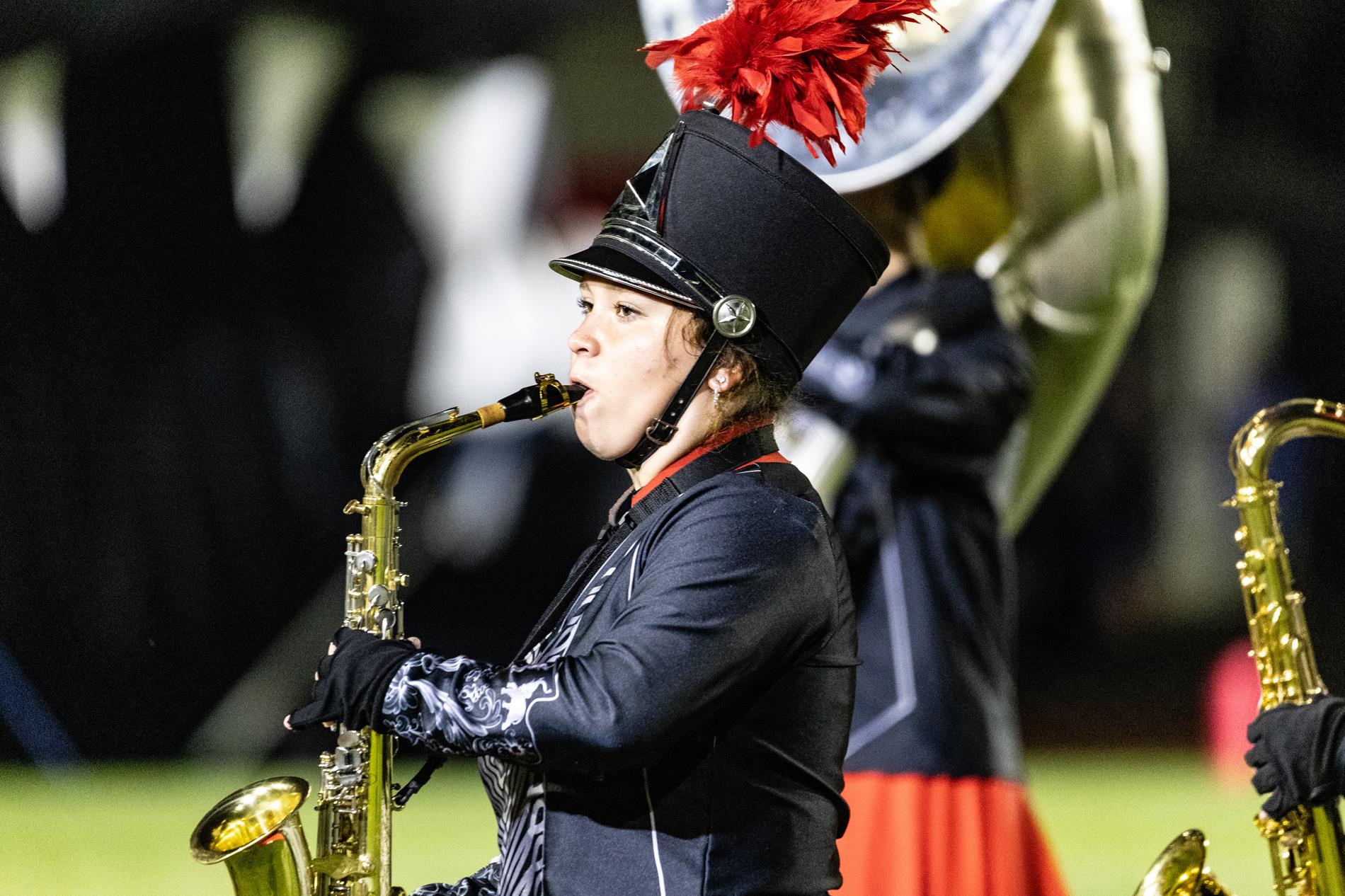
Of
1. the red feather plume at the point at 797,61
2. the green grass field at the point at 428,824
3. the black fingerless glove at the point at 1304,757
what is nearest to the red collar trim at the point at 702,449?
the red feather plume at the point at 797,61

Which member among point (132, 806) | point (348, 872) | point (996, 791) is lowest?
point (348, 872)

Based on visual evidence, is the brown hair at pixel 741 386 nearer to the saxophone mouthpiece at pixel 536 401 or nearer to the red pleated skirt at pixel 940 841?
the saxophone mouthpiece at pixel 536 401

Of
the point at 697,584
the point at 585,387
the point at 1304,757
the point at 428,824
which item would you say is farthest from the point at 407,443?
the point at 428,824

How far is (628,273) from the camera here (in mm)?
1867

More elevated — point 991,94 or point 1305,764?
Result: point 991,94

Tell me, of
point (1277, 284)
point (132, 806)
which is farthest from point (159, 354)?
point (1277, 284)

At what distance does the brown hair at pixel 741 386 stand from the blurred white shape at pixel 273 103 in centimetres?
396

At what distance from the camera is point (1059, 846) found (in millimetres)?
5086

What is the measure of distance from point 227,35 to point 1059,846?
4044 mm

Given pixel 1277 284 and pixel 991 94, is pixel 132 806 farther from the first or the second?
pixel 1277 284

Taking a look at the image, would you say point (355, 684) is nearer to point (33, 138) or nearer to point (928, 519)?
point (928, 519)

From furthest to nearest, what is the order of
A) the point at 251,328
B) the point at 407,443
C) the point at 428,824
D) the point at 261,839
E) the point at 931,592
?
the point at 251,328
the point at 428,824
the point at 931,592
the point at 407,443
the point at 261,839

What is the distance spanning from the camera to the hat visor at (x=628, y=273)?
185 centimetres

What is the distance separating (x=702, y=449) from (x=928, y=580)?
1.57m
